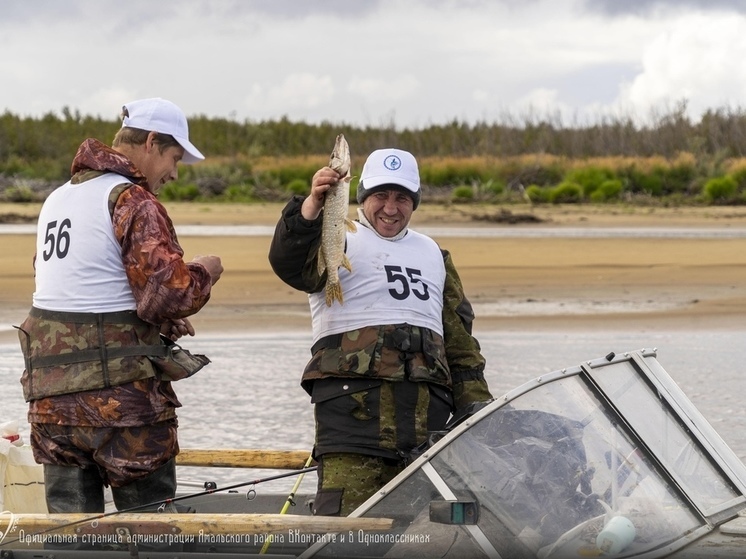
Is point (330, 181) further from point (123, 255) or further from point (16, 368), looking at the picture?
point (16, 368)

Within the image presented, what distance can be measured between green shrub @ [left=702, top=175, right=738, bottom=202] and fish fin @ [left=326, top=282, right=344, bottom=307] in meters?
24.2

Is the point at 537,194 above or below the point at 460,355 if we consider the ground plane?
below

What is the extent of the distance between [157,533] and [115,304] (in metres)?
0.77

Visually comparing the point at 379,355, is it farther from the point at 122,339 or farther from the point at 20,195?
the point at 20,195

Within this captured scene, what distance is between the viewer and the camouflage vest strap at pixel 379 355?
13.5ft

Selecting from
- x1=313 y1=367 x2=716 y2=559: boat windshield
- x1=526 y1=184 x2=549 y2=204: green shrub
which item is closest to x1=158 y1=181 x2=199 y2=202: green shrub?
x1=526 y1=184 x2=549 y2=204: green shrub

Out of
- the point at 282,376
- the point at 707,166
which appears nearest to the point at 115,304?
the point at 282,376

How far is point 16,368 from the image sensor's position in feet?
36.0

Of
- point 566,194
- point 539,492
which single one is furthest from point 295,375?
point 566,194

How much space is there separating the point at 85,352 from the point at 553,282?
13.5 meters

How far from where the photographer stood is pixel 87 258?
3.83 meters

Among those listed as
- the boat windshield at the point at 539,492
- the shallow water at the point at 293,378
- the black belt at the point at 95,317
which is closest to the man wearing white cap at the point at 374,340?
the black belt at the point at 95,317

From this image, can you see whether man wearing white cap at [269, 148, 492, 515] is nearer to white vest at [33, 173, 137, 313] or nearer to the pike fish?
the pike fish

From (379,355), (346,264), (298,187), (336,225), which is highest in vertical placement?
(336,225)
